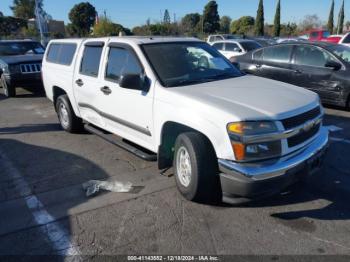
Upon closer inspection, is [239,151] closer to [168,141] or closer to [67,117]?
[168,141]

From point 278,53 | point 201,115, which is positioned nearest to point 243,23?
point 278,53

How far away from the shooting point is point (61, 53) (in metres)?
6.21

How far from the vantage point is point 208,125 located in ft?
10.4

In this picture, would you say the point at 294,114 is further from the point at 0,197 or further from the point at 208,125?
the point at 0,197

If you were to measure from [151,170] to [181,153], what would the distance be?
1.09 meters

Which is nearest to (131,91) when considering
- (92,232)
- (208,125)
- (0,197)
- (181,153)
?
(181,153)

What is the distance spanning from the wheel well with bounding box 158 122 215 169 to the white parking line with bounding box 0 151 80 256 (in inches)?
52.8

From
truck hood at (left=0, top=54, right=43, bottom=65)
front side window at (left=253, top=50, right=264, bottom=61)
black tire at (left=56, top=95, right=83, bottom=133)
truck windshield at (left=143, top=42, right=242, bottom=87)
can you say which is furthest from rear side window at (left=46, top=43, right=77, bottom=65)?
front side window at (left=253, top=50, right=264, bottom=61)

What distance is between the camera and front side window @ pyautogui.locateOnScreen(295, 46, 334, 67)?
7.46 metres

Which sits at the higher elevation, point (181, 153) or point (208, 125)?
point (208, 125)

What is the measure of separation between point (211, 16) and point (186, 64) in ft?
227

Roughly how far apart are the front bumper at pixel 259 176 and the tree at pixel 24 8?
8329 cm

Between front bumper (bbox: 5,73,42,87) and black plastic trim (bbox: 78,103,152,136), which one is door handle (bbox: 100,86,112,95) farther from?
front bumper (bbox: 5,73,42,87)

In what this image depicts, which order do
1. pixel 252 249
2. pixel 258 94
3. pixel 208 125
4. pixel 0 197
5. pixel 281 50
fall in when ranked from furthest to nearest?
pixel 281 50 → pixel 0 197 → pixel 258 94 → pixel 208 125 → pixel 252 249
